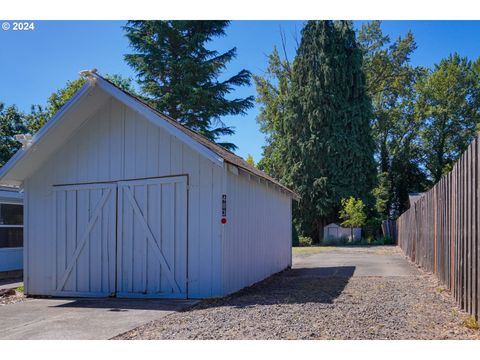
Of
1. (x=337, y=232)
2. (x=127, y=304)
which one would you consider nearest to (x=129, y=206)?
A: (x=127, y=304)

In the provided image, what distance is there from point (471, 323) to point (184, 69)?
26.8 meters

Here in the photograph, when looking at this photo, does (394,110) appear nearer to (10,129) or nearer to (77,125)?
(10,129)

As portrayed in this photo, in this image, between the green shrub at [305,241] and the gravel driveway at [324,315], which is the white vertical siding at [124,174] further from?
the green shrub at [305,241]

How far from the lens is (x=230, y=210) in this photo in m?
9.86

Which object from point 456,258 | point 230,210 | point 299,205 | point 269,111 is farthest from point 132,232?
point 269,111

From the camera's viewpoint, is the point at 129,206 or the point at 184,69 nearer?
the point at 129,206

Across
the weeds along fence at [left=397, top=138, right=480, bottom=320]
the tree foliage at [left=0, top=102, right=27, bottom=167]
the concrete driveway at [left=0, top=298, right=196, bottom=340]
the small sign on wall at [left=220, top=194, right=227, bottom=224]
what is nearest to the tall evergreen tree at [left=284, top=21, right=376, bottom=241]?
the tree foliage at [left=0, top=102, right=27, bottom=167]

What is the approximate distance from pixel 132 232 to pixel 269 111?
4140 centimetres

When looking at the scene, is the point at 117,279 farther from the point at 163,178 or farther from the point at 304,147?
the point at 304,147

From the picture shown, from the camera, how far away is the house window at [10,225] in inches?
609

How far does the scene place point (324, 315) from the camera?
706 centimetres

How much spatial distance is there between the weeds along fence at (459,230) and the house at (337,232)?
2379 cm

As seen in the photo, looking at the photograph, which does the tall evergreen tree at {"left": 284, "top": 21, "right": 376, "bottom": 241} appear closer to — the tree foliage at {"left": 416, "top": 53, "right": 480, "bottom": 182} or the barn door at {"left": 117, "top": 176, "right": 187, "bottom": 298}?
the tree foliage at {"left": 416, "top": 53, "right": 480, "bottom": 182}

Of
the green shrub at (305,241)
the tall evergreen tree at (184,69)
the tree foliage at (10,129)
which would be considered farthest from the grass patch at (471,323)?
the tree foliage at (10,129)
